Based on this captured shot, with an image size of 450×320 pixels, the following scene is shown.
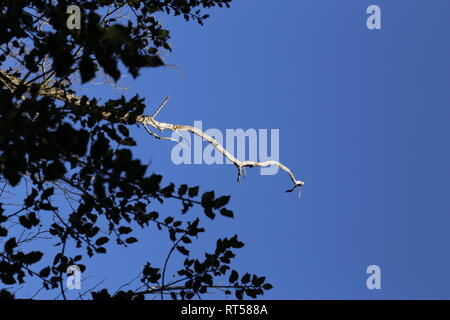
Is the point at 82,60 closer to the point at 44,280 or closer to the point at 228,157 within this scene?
Result: the point at 44,280

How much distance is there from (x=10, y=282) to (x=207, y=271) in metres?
1.45

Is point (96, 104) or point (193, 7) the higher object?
point (193, 7)

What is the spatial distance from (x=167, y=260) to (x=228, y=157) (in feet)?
8.03

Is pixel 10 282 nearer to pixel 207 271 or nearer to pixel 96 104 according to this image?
pixel 207 271

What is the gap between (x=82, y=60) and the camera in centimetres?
180

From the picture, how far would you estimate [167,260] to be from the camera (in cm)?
318
